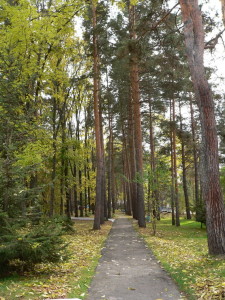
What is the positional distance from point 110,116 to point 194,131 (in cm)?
941

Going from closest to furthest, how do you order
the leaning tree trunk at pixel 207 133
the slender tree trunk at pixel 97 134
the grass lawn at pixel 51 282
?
1. the grass lawn at pixel 51 282
2. the leaning tree trunk at pixel 207 133
3. the slender tree trunk at pixel 97 134

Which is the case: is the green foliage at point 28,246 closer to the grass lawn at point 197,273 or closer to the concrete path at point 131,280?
the concrete path at point 131,280

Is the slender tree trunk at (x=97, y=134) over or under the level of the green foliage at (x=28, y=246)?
over

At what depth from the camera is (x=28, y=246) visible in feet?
19.1

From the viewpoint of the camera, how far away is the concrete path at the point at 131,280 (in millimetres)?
5133

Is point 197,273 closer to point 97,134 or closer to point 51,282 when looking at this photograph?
point 51,282

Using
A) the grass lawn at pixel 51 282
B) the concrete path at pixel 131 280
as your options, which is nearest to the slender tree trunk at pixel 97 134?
the concrete path at pixel 131 280

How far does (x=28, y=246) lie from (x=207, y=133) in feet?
18.4

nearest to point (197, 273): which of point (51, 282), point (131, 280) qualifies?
point (131, 280)

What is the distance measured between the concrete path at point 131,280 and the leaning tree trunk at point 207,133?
188 centimetres

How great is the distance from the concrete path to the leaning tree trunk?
6.16 feet

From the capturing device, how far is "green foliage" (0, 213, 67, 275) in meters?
5.69

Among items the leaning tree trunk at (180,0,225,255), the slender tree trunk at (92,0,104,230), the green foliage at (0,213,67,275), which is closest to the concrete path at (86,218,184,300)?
the green foliage at (0,213,67,275)

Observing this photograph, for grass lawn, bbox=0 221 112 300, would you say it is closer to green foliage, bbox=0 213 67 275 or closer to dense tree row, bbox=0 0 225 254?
green foliage, bbox=0 213 67 275
